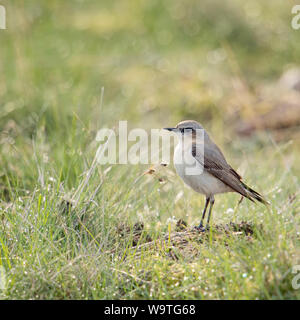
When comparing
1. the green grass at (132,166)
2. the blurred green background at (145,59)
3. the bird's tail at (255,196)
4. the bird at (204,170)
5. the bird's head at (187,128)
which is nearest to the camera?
the green grass at (132,166)

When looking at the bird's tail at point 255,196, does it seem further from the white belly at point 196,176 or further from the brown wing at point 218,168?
the white belly at point 196,176

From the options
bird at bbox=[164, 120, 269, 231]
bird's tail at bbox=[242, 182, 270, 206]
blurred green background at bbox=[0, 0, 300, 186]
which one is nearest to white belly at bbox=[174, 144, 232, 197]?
bird at bbox=[164, 120, 269, 231]

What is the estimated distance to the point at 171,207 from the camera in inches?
203

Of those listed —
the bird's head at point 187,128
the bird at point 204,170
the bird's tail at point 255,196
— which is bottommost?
the bird's tail at point 255,196

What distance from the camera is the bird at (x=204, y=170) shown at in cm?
463

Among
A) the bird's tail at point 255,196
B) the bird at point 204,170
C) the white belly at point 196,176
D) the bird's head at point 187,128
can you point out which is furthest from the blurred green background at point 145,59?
the bird's tail at point 255,196

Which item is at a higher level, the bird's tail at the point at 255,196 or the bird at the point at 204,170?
the bird at the point at 204,170

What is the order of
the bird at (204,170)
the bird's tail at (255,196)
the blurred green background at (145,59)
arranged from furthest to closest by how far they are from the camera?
the blurred green background at (145,59)
the bird at (204,170)
the bird's tail at (255,196)

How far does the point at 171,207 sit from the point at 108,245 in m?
1.08

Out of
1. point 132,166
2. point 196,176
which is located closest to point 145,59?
point 132,166

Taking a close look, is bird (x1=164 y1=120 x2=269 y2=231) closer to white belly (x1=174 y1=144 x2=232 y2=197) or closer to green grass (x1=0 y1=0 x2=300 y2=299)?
white belly (x1=174 y1=144 x2=232 y2=197)

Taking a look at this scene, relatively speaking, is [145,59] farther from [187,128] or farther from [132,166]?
[187,128]
